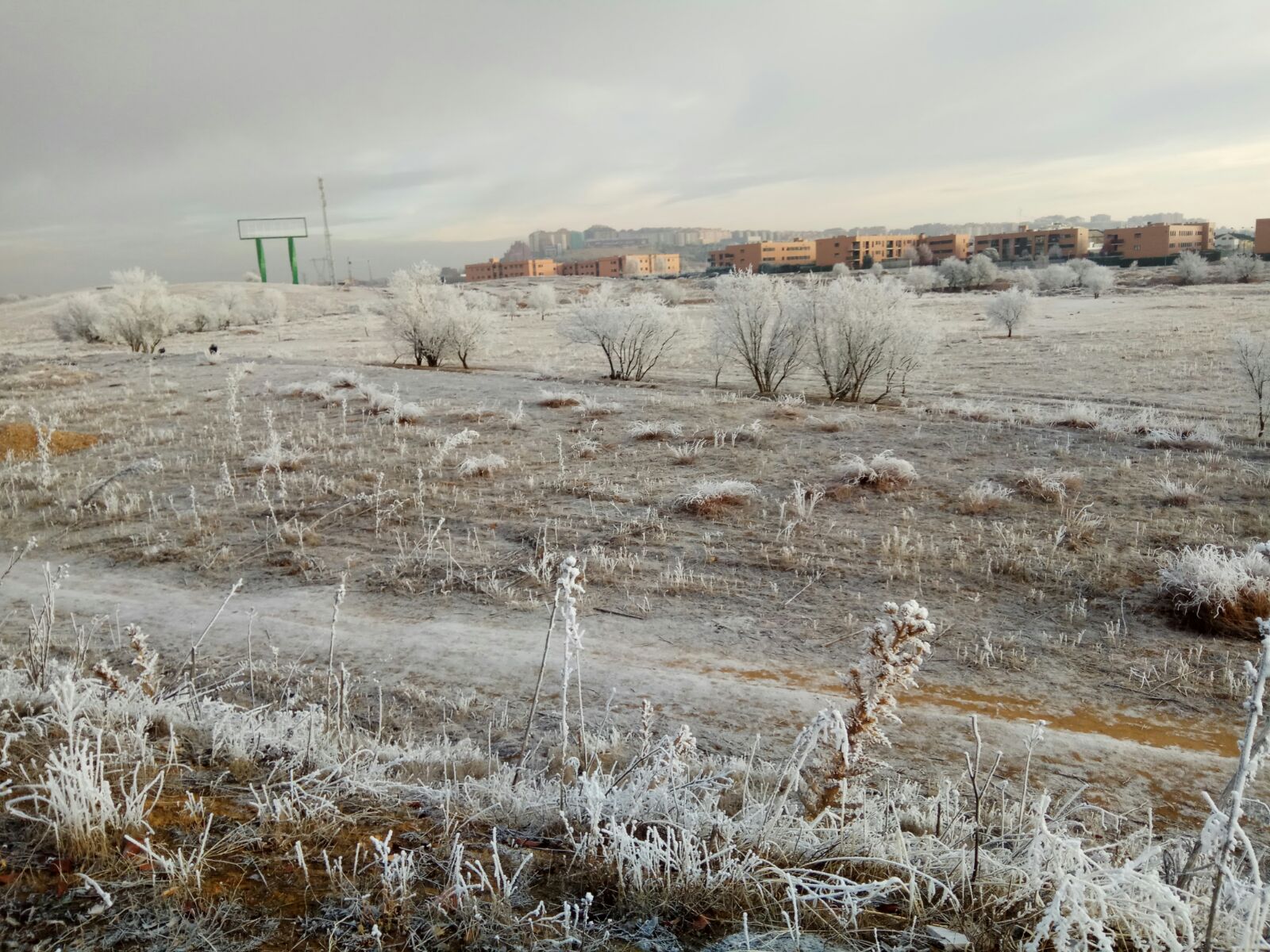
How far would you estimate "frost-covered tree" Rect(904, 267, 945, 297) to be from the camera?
75625mm

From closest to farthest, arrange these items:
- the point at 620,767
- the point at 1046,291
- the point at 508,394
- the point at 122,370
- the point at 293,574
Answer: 1. the point at 620,767
2. the point at 293,574
3. the point at 508,394
4. the point at 122,370
5. the point at 1046,291

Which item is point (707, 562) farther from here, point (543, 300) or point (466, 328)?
point (543, 300)

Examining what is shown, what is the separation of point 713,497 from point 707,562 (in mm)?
1678

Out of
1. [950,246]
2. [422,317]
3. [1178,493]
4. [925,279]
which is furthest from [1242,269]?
[1178,493]

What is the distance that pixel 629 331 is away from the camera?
2473 cm

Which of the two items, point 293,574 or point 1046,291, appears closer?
point 293,574

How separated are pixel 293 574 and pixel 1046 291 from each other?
7215 centimetres

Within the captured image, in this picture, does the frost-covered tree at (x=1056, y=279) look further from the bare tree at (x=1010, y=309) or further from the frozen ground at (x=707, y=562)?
the frozen ground at (x=707, y=562)

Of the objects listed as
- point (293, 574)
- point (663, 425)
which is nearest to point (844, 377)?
point (663, 425)

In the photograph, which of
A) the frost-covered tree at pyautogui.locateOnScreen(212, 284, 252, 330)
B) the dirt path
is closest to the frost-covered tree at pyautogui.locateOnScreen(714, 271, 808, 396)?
the dirt path

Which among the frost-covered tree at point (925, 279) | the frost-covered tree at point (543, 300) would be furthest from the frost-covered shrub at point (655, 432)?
the frost-covered tree at point (925, 279)

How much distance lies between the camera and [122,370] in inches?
982

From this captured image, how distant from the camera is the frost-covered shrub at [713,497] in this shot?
9.27 meters

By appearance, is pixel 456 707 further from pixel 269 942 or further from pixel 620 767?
pixel 269 942
